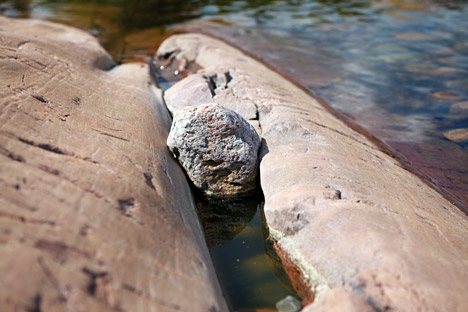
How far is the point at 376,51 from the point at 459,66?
1375 mm

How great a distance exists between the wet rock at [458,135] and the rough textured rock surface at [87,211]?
128 inches

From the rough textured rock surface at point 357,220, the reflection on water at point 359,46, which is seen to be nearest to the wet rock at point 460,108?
the reflection on water at point 359,46

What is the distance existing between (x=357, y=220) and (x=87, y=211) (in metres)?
1.53

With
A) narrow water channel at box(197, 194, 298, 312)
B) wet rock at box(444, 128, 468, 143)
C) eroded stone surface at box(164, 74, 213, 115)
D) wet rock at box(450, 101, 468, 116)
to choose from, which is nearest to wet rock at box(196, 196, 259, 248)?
narrow water channel at box(197, 194, 298, 312)

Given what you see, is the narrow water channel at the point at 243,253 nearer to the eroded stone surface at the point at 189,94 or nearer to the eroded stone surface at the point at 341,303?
the eroded stone surface at the point at 341,303

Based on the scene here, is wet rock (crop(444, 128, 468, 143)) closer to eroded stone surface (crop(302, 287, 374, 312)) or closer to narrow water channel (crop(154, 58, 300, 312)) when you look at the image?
narrow water channel (crop(154, 58, 300, 312))

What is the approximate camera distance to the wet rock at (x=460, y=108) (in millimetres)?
5091

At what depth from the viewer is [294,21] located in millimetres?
9039

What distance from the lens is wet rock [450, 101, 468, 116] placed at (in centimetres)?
509

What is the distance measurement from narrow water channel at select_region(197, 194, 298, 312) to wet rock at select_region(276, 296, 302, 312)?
0.04 meters

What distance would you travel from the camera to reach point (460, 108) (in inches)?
203

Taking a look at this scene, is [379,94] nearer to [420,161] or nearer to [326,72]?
[326,72]

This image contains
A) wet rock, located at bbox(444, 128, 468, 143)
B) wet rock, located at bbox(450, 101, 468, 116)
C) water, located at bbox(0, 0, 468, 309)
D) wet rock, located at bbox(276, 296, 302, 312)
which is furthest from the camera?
wet rock, located at bbox(450, 101, 468, 116)

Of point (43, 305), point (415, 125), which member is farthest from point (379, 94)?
point (43, 305)
